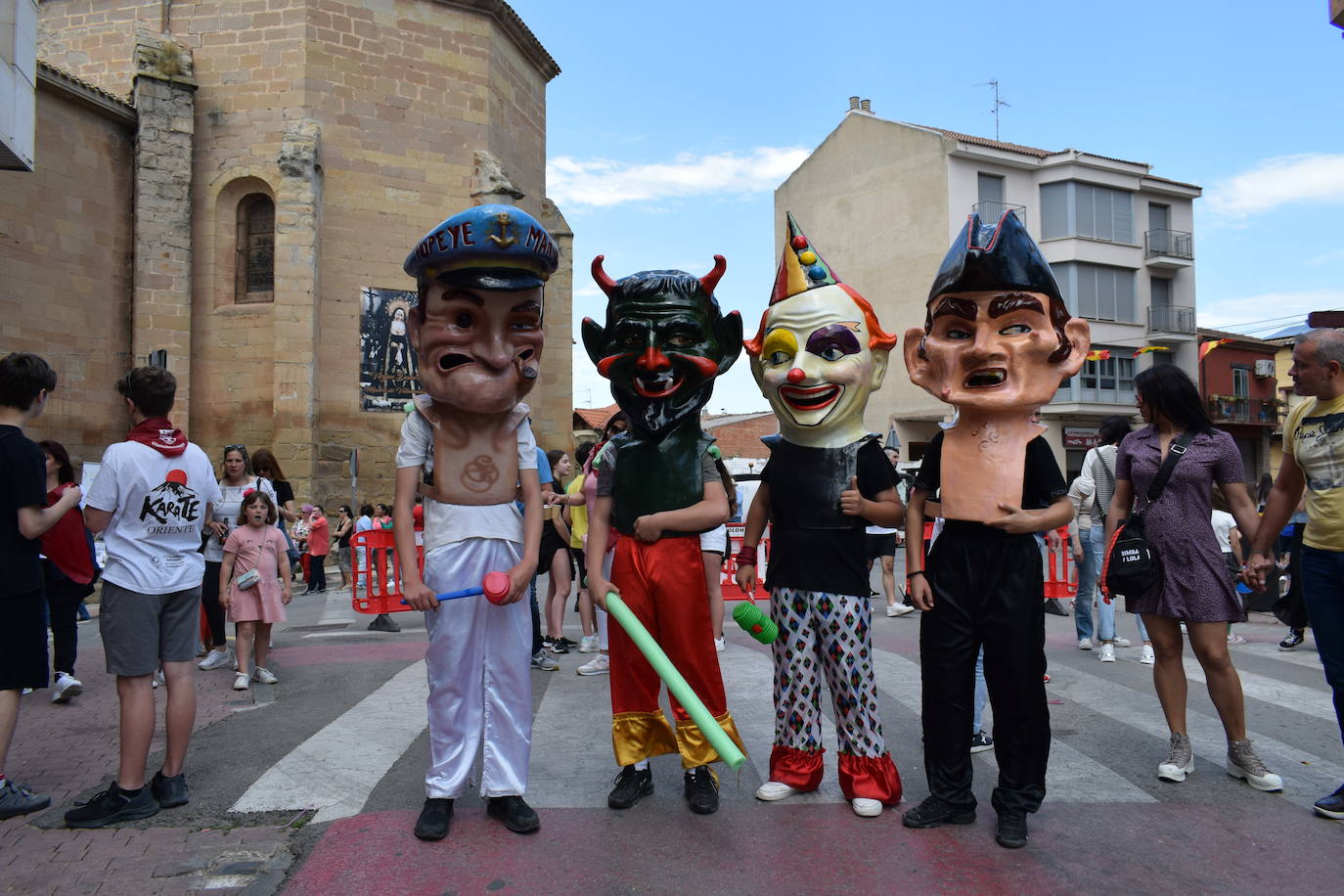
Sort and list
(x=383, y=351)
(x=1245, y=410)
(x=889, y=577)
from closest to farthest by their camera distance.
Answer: (x=889, y=577)
(x=383, y=351)
(x=1245, y=410)

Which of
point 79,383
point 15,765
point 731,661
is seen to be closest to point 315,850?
point 15,765

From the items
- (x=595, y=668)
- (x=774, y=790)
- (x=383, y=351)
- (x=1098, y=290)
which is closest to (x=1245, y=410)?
(x=1098, y=290)

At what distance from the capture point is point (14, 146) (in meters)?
5.90

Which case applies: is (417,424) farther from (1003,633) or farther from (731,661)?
(731,661)

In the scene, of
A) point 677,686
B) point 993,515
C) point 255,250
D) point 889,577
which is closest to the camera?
point 677,686

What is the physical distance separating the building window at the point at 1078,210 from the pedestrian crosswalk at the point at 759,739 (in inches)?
1059

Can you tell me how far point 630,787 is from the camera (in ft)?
12.1

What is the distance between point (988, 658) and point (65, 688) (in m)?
5.52

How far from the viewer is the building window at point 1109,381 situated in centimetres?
3023

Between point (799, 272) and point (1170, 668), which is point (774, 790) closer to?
point (1170, 668)

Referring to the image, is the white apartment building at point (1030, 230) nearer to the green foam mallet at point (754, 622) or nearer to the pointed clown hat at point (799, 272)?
the pointed clown hat at point (799, 272)

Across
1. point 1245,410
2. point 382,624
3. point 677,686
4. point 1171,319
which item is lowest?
point 382,624

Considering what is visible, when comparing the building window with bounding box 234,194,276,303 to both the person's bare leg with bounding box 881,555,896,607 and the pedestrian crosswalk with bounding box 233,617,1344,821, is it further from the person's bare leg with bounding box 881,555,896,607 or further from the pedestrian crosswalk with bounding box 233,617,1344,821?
the person's bare leg with bounding box 881,555,896,607

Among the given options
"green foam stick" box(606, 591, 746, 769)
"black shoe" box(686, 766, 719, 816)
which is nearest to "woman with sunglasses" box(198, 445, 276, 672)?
"green foam stick" box(606, 591, 746, 769)
